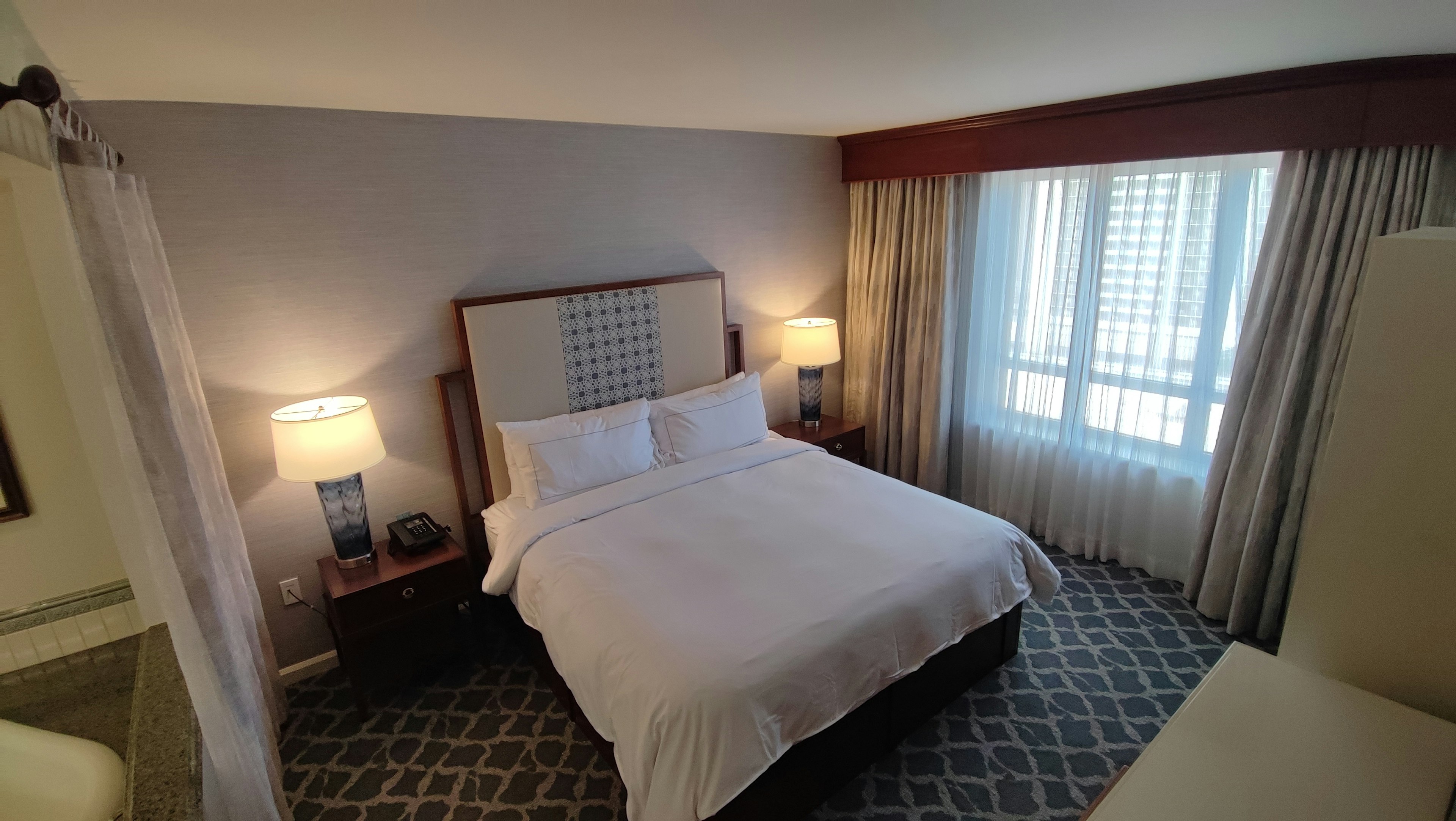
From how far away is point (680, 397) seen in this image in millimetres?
3492

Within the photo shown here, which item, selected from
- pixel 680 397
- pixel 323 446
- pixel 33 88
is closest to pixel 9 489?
pixel 323 446

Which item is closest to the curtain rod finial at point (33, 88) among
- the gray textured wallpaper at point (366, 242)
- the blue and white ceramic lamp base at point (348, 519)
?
the gray textured wallpaper at point (366, 242)

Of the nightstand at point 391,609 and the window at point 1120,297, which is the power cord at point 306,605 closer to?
the nightstand at point 391,609

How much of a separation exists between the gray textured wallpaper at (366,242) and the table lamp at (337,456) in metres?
0.13

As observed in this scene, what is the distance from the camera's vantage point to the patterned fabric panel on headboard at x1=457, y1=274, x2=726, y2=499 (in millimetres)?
2961

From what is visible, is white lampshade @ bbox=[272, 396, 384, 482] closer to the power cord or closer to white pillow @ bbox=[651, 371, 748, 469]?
the power cord

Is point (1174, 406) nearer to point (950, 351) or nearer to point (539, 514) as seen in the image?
point (950, 351)

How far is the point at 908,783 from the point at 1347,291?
7.86 ft

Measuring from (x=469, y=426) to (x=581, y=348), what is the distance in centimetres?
65

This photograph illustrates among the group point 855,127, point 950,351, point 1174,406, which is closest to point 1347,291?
point 1174,406

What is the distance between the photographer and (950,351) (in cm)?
383

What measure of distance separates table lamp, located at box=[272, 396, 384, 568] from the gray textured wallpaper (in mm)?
131

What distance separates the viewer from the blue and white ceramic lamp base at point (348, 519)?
8.28 feet

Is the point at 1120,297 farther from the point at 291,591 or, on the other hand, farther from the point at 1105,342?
the point at 291,591
